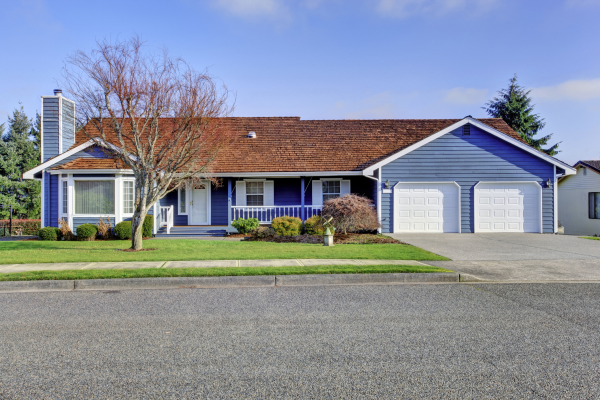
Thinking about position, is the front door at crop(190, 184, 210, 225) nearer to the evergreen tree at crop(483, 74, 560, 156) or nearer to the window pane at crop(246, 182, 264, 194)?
the window pane at crop(246, 182, 264, 194)

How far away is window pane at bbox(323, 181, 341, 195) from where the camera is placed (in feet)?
66.4

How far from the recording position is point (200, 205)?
19969 millimetres

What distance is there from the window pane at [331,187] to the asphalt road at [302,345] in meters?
12.8

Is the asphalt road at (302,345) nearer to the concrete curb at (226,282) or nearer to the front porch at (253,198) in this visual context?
the concrete curb at (226,282)

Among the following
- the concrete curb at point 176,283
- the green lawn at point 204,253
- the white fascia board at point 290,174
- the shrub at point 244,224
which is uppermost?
the white fascia board at point 290,174

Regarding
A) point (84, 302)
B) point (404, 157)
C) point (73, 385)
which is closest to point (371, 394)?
point (73, 385)

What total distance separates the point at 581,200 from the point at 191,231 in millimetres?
24277

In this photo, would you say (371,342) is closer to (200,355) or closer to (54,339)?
(200,355)

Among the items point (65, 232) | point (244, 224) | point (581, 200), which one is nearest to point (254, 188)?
point (244, 224)

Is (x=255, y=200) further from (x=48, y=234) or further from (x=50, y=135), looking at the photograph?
(x=50, y=135)

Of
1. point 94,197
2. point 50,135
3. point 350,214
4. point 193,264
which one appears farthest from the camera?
point 50,135

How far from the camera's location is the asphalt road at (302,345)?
3748 mm

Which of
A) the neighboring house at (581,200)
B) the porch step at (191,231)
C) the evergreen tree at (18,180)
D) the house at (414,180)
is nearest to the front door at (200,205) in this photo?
the house at (414,180)

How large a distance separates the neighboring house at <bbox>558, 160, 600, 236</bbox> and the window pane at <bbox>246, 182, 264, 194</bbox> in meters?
19.6
